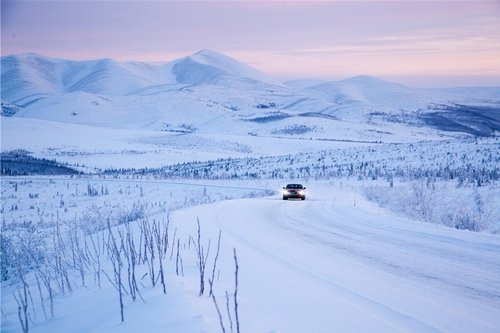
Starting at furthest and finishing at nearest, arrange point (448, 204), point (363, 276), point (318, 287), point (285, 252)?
point (448, 204) < point (285, 252) < point (363, 276) < point (318, 287)

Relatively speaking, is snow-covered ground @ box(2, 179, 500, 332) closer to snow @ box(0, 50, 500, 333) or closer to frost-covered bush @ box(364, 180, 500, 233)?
snow @ box(0, 50, 500, 333)

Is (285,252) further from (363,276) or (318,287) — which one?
(318,287)

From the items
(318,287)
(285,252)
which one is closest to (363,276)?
(318,287)

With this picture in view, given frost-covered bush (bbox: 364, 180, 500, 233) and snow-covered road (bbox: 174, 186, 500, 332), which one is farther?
frost-covered bush (bbox: 364, 180, 500, 233)

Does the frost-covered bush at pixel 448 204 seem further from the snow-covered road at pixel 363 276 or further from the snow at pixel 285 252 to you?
the snow-covered road at pixel 363 276

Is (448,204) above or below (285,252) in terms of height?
below

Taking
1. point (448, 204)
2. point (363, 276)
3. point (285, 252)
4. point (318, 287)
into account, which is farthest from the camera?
point (448, 204)

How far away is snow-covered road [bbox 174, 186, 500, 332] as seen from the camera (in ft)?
16.9

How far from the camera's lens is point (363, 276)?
7.14 m

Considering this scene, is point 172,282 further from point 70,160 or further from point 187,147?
point 187,147

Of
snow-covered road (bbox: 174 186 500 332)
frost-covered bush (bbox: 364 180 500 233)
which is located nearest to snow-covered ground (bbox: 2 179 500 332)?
snow-covered road (bbox: 174 186 500 332)

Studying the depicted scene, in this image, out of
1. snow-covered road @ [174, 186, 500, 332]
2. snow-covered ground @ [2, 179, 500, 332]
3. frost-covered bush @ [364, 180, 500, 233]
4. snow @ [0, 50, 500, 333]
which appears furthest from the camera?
frost-covered bush @ [364, 180, 500, 233]

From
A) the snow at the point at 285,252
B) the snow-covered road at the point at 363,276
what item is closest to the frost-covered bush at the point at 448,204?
the snow at the point at 285,252

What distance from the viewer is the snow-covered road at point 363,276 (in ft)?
16.9
